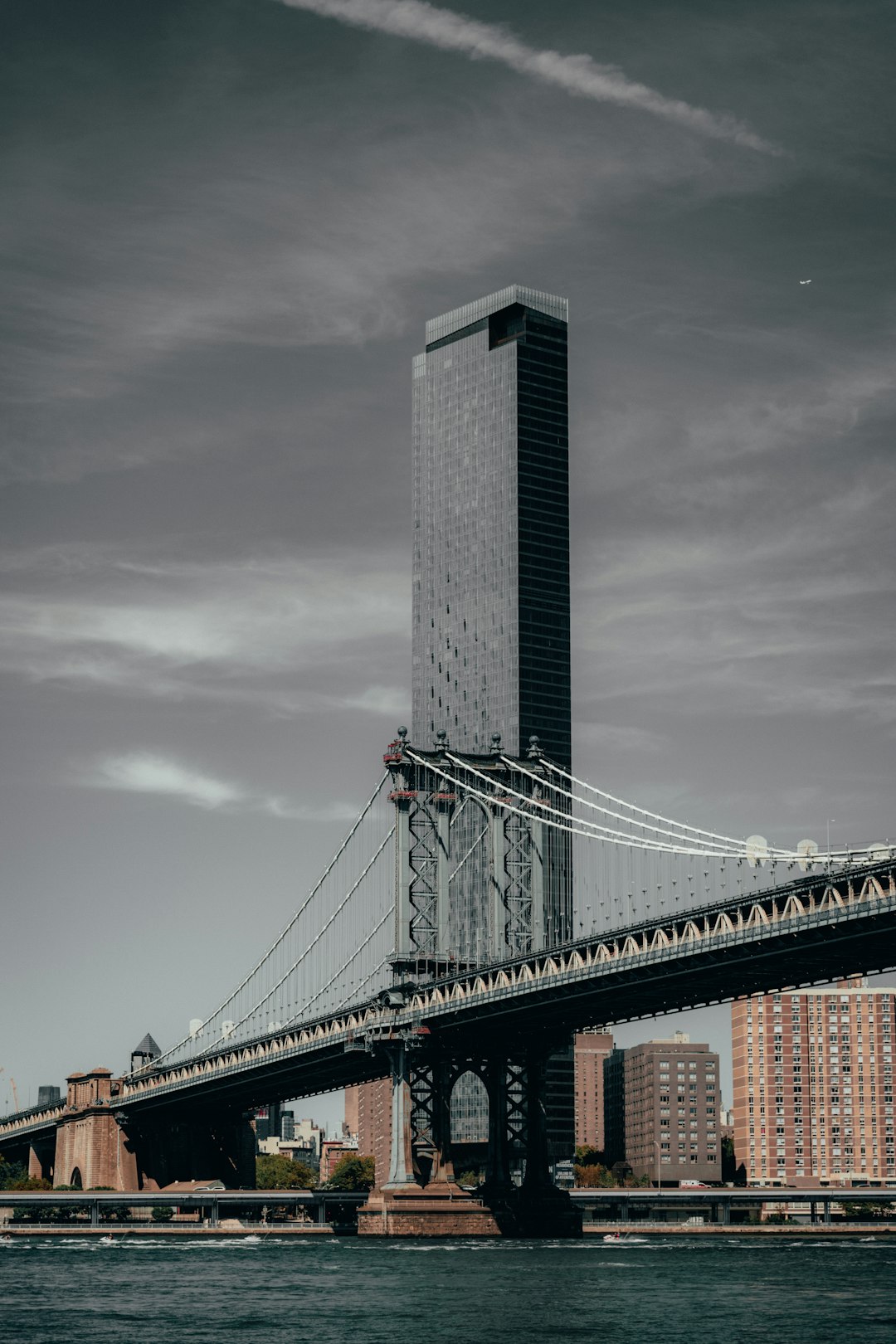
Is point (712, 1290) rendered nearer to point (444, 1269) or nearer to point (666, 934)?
point (444, 1269)

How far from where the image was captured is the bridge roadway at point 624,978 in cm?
9706

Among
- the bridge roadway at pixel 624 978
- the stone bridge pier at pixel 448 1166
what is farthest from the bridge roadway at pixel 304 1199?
the stone bridge pier at pixel 448 1166

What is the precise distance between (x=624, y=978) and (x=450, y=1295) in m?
31.5

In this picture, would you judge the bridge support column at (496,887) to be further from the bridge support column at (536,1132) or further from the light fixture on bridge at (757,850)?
the light fixture on bridge at (757,850)

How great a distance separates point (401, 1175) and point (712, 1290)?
45161 millimetres

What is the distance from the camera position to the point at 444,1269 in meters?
99.4

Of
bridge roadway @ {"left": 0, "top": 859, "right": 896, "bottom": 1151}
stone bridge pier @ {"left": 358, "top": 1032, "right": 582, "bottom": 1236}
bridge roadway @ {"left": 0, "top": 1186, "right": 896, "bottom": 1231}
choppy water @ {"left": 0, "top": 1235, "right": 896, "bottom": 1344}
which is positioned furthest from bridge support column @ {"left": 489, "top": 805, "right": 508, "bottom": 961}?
bridge roadway @ {"left": 0, "top": 1186, "right": 896, "bottom": 1231}

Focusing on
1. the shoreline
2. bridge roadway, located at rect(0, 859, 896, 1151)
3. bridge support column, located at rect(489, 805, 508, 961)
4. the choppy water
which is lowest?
the shoreline

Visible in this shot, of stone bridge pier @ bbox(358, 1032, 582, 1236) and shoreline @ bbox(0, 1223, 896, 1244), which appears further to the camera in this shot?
shoreline @ bbox(0, 1223, 896, 1244)

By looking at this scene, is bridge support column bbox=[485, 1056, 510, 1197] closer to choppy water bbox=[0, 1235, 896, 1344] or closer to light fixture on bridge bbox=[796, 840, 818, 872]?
choppy water bbox=[0, 1235, 896, 1344]

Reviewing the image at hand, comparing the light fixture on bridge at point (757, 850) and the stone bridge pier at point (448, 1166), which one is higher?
the light fixture on bridge at point (757, 850)

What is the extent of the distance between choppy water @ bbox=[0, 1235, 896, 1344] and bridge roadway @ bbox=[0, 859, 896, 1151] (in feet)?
44.7

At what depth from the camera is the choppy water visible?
2837 inches

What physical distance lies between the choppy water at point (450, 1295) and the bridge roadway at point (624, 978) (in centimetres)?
1361
